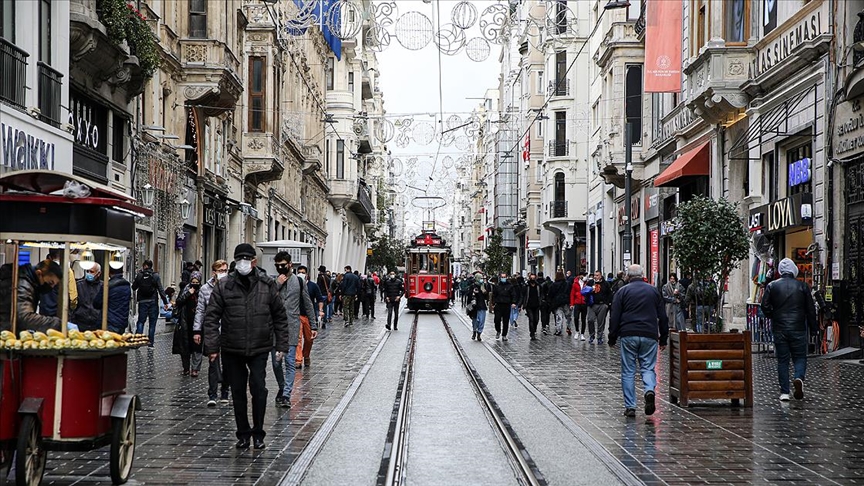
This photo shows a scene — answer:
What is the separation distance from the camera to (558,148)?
58375 mm

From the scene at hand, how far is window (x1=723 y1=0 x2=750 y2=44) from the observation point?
85.9 ft

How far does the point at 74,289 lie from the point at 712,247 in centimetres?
→ 912

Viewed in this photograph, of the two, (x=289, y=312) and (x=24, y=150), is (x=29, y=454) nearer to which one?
(x=289, y=312)

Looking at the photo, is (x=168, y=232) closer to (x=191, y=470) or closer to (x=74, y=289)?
(x=74, y=289)

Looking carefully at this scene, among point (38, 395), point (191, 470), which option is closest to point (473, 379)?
point (191, 470)

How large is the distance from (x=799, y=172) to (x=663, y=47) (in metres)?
8.70

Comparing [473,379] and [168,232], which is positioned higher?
[168,232]

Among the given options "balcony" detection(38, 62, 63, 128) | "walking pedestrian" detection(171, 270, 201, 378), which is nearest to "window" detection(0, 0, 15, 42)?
"balcony" detection(38, 62, 63, 128)

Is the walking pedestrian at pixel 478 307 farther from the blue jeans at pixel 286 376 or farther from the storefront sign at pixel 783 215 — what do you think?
the blue jeans at pixel 286 376

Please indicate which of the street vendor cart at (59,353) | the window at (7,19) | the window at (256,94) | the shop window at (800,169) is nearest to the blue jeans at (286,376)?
the street vendor cart at (59,353)

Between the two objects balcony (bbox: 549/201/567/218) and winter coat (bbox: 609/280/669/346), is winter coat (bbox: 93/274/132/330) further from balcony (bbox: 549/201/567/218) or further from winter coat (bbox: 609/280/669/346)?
balcony (bbox: 549/201/567/218)

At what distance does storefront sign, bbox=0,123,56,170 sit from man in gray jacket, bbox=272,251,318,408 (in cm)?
512

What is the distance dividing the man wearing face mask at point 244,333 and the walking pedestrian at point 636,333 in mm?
4178

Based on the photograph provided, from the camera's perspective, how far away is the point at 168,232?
95.0ft
